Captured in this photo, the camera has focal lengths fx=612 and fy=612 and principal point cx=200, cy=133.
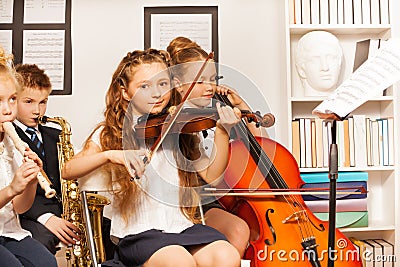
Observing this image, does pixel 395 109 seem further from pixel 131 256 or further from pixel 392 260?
pixel 131 256

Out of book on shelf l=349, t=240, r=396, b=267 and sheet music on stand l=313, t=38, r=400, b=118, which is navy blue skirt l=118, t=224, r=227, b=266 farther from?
book on shelf l=349, t=240, r=396, b=267

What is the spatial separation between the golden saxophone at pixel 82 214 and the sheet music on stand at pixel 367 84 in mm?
976

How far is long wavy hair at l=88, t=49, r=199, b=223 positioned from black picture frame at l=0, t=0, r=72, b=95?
885mm

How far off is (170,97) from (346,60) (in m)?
1.38

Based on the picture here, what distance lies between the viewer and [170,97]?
240 centimetres

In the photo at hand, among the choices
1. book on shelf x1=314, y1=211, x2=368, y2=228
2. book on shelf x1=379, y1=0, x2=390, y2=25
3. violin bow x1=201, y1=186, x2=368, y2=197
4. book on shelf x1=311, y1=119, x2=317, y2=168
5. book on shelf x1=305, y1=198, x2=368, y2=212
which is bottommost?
book on shelf x1=314, y1=211, x2=368, y2=228

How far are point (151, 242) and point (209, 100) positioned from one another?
66 cm

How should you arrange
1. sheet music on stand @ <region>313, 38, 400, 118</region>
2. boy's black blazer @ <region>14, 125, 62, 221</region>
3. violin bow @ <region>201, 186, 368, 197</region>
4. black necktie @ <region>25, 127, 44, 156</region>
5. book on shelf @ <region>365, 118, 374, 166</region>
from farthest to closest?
book on shelf @ <region>365, 118, 374, 166</region> < black necktie @ <region>25, 127, 44, 156</region> < boy's black blazer @ <region>14, 125, 62, 221</region> < violin bow @ <region>201, 186, 368, 197</region> < sheet music on stand @ <region>313, 38, 400, 118</region>

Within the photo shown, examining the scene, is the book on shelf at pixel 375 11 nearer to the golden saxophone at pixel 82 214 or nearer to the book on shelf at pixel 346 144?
the book on shelf at pixel 346 144

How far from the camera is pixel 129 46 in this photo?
3.32 metres

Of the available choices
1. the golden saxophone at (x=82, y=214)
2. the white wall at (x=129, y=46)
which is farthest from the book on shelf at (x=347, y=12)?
the golden saxophone at (x=82, y=214)

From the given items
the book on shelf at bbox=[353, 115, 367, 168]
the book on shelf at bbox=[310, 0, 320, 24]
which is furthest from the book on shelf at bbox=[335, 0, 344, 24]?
the book on shelf at bbox=[353, 115, 367, 168]

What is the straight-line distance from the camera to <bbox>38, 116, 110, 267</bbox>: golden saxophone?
2.30 m

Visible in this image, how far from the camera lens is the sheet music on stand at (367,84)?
5.92 ft
